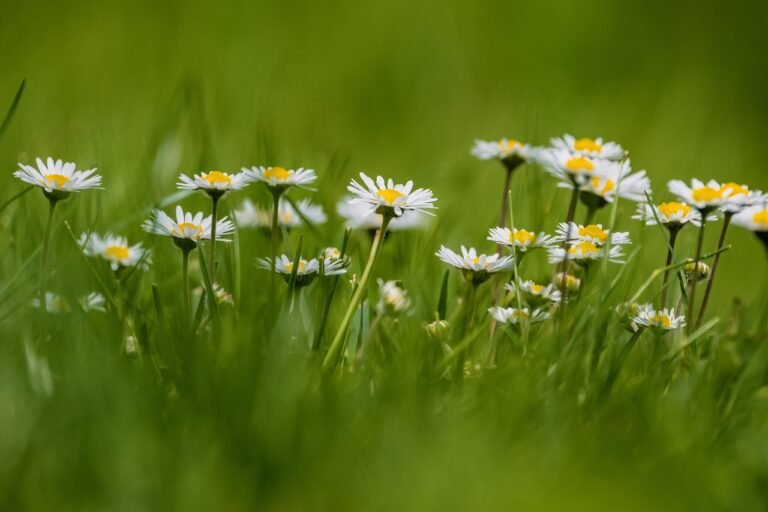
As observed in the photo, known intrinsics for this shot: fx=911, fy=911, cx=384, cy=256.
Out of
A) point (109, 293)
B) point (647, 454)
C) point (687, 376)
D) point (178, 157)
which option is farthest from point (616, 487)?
point (178, 157)

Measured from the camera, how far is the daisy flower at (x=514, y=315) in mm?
1276

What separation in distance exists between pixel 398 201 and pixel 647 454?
0.45 m

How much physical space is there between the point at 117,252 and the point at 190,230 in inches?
7.1

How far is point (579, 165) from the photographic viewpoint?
4.05 feet

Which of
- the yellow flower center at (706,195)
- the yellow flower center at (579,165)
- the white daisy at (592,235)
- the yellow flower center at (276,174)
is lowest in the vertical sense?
the white daisy at (592,235)

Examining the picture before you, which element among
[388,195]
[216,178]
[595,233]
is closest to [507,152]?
[595,233]

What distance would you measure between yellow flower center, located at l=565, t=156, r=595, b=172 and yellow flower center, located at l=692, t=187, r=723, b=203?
0.15 m

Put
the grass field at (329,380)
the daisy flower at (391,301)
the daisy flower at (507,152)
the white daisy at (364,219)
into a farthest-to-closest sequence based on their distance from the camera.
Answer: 1. the white daisy at (364,219)
2. the daisy flower at (507,152)
3. the daisy flower at (391,301)
4. the grass field at (329,380)

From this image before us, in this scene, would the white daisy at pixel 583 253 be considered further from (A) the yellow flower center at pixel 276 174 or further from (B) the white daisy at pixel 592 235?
(A) the yellow flower center at pixel 276 174

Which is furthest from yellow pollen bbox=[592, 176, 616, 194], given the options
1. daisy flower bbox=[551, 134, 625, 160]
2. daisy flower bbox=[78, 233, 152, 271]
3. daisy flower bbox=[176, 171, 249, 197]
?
daisy flower bbox=[78, 233, 152, 271]

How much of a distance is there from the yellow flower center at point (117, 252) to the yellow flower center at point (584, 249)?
0.66 m

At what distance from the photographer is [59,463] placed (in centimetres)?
94

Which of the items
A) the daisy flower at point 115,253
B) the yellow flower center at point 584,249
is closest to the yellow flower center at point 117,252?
the daisy flower at point 115,253

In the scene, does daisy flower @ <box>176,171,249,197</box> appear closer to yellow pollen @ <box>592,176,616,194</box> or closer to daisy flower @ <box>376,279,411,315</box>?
daisy flower @ <box>376,279,411,315</box>
